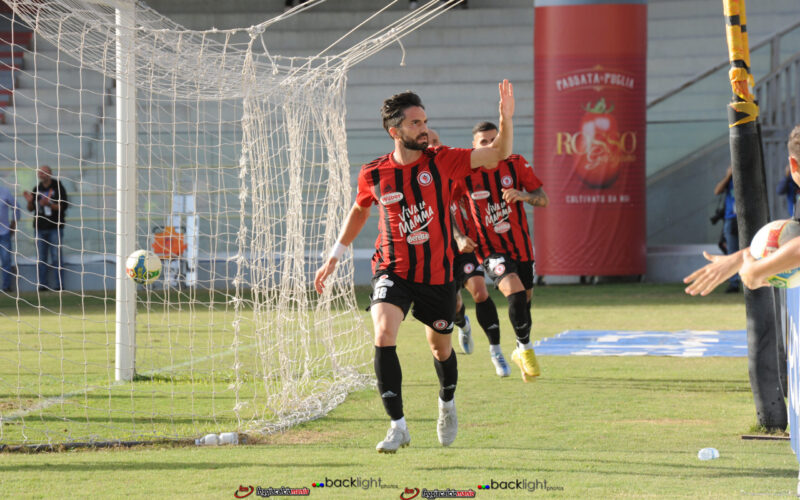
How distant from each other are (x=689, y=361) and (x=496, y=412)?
3372mm

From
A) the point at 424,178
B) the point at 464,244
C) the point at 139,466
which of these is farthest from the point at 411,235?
the point at 464,244

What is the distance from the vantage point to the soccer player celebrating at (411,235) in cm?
568

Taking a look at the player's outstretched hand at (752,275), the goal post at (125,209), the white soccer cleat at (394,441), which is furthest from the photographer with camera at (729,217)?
the player's outstretched hand at (752,275)

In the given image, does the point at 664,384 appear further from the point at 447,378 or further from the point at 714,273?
the point at 714,273

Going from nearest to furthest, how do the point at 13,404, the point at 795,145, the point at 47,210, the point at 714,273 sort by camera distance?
the point at 714,273 < the point at 795,145 < the point at 13,404 < the point at 47,210

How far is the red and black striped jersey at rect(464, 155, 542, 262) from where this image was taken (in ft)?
28.0

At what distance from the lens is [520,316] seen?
8344 millimetres

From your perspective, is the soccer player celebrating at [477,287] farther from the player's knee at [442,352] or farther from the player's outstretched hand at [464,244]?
the player's knee at [442,352]

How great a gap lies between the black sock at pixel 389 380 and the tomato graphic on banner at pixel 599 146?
13433mm

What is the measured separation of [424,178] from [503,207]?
283 cm

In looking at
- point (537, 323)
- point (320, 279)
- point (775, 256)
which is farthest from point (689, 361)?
point (775, 256)

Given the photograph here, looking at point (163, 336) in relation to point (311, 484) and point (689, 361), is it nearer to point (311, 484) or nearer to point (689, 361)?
point (689, 361)

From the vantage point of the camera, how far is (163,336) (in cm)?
1258

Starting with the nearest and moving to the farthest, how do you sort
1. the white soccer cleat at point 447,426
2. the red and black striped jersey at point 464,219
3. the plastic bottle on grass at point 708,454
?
the plastic bottle on grass at point 708,454 → the white soccer cleat at point 447,426 → the red and black striped jersey at point 464,219
